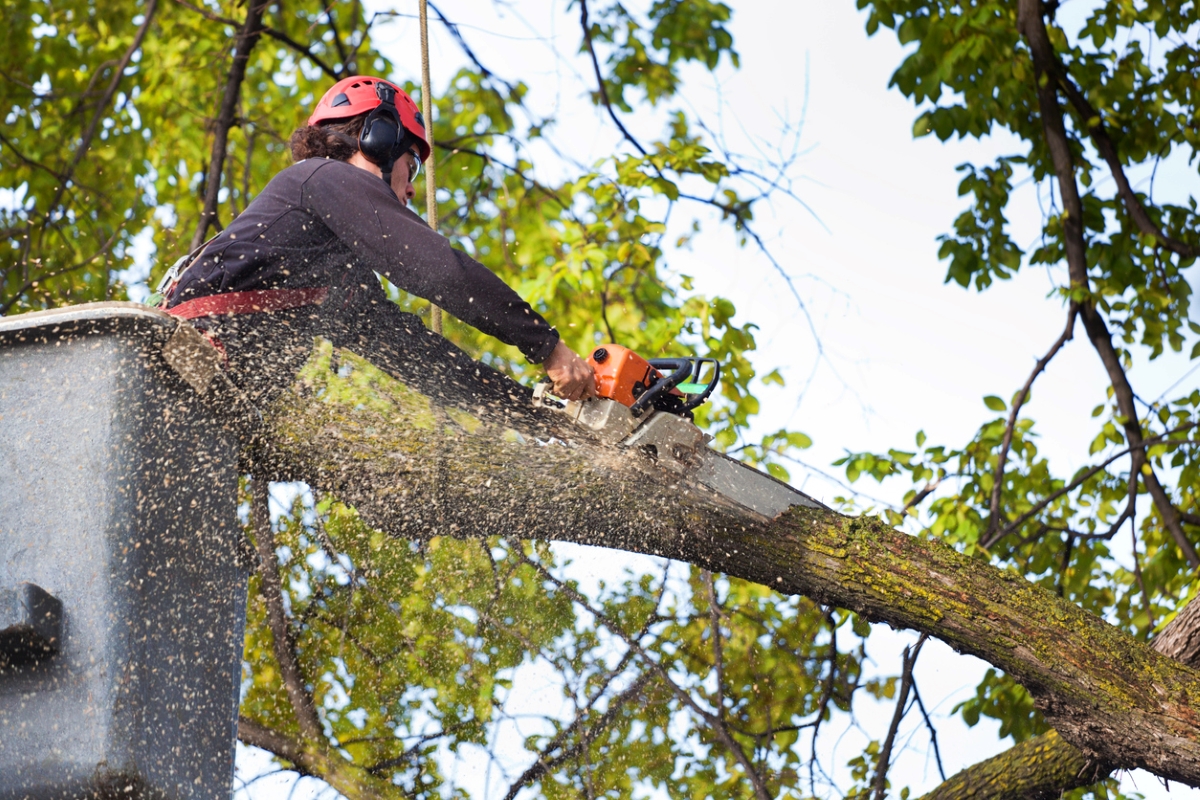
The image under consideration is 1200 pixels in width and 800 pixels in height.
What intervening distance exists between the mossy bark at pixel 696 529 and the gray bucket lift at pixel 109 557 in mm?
360

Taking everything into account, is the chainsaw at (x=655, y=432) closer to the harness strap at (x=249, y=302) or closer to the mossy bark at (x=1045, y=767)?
the harness strap at (x=249, y=302)

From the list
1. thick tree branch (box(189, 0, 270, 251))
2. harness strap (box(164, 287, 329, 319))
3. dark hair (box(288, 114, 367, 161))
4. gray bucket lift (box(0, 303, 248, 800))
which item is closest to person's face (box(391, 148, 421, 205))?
dark hair (box(288, 114, 367, 161))

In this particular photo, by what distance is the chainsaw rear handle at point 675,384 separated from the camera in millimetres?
3111

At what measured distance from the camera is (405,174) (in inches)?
143

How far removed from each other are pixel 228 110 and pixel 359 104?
2.44 metres

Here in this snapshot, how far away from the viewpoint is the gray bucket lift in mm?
2363

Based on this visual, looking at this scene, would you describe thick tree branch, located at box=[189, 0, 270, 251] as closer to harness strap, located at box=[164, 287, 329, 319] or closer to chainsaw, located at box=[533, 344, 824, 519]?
harness strap, located at box=[164, 287, 329, 319]

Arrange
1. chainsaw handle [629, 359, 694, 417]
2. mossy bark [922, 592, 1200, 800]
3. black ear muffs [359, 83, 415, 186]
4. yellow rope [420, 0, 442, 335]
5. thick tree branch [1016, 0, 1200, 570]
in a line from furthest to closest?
1. thick tree branch [1016, 0, 1200, 570]
2. yellow rope [420, 0, 442, 335]
3. black ear muffs [359, 83, 415, 186]
4. mossy bark [922, 592, 1200, 800]
5. chainsaw handle [629, 359, 694, 417]

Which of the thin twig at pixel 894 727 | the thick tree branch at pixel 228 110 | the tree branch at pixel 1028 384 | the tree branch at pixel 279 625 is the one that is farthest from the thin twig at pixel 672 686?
the thick tree branch at pixel 228 110

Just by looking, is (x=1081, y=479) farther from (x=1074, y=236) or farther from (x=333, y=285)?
(x=333, y=285)

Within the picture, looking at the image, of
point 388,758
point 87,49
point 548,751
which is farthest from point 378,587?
point 87,49

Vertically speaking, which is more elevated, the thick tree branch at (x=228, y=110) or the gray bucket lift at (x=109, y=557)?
the thick tree branch at (x=228, y=110)

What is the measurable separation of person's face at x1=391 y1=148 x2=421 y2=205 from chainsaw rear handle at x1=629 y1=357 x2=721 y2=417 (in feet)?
3.22

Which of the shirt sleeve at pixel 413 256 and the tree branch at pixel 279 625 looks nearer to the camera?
the shirt sleeve at pixel 413 256
